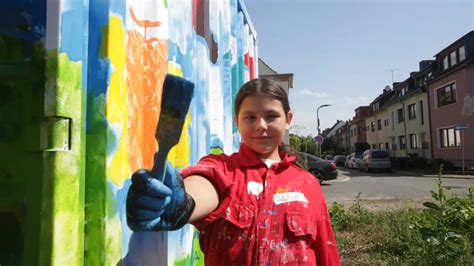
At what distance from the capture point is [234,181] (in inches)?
53.2

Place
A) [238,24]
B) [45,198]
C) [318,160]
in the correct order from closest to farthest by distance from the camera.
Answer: [45,198], [238,24], [318,160]

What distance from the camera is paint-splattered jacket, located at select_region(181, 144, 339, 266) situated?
4.19ft

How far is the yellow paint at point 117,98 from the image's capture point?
40.8 inches

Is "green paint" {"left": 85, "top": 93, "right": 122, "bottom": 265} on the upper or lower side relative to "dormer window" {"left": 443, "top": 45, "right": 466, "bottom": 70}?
lower

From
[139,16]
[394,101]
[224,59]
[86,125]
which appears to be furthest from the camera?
[394,101]

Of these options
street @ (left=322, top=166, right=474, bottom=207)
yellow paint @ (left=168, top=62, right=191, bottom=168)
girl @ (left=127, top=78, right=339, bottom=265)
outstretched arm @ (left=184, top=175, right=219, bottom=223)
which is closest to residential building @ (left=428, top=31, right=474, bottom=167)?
street @ (left=322, top=166, right=474, bottom=207)

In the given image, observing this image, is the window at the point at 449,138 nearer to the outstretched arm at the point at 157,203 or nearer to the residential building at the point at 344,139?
the outstretched arm at the point at 157,203

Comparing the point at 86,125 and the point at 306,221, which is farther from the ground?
the point at 86,125

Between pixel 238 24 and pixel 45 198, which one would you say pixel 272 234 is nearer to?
pixel 45 198

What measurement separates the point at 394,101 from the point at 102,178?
3631cm

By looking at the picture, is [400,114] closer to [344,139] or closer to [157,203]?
[344,139]

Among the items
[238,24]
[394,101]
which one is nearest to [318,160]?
[238,24]

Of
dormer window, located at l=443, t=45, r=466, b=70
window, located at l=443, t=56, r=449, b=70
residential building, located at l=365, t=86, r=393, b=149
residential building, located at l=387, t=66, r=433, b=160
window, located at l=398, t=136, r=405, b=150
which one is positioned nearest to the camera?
dormer window, located at l=443, t=45, r=466, b=70

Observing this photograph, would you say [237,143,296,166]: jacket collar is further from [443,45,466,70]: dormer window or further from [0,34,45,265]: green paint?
[443,45,466,70]: dormer window
